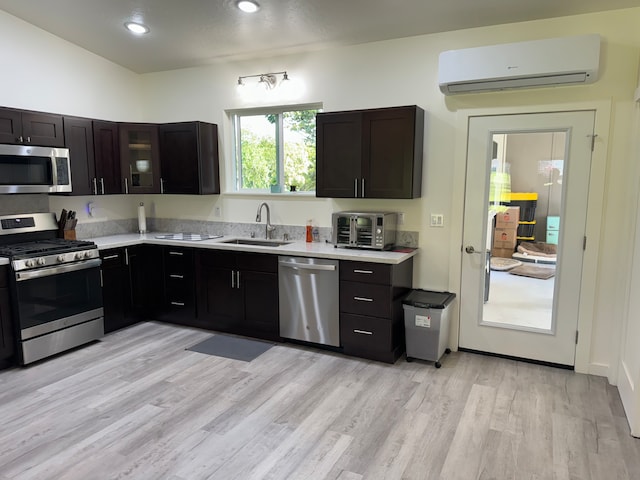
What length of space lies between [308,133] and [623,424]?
3.41 meters

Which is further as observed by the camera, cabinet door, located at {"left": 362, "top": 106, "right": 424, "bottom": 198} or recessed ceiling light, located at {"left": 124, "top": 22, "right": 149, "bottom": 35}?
recessed ceiling light, located at {"left": 124, "top": 22, "right": 149, "bottom": 35}

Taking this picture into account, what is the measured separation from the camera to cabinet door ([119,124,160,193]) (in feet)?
15.0

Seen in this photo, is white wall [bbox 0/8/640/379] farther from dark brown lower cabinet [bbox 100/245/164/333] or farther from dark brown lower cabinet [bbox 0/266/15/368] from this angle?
dark brown lower cabinet [bbox 0/266/15/368]

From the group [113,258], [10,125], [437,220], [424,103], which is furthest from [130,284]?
[424,103]

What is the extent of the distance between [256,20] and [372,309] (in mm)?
2563

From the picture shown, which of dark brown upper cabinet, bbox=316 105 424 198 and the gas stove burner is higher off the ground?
dark brown upper cabinet, bbox=316 105 424 198

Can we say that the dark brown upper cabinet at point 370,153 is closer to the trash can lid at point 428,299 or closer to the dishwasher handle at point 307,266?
the dishwasher handle at point 307,266

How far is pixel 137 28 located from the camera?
12.9 feet

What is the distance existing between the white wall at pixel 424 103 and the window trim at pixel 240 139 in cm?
9

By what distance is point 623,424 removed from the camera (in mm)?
2654

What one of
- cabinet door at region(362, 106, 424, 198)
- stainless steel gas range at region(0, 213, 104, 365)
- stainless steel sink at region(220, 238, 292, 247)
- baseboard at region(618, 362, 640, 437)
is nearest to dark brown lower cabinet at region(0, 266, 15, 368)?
stainless steel gas range at region(0, 213, 104, 365)

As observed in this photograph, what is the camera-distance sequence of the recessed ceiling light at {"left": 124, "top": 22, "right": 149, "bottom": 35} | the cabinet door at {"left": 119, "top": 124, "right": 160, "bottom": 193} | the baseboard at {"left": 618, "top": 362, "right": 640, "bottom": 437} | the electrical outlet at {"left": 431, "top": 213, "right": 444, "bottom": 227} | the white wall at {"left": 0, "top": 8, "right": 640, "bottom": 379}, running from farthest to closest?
the cabinet door at {"left": 119, "top": 124, "right": 160, "bottom": 193}, the recessed ceiling light at {"left": 124, "top": 22, "right": 149, "bottom": 35}, the electrical outlet at {"left": 431, "top": 213, "right": 444, "bottom": 227}, the white wall at {"left": 0, "top": 8, "right": 640, "bottom": 379}, the baseboard at {"left": 618, "top": 362, "right": 640, "bottom": 437}

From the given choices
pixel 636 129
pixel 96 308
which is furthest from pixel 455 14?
pixel 96 308

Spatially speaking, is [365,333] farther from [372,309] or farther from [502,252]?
[502,252]
